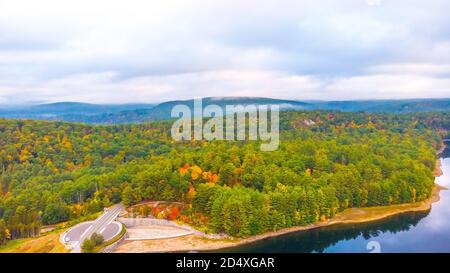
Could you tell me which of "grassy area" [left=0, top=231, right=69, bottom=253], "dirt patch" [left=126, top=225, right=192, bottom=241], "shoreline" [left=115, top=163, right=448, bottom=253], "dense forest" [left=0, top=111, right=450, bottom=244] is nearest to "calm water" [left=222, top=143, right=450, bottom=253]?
"shoreline" [left=115, top=163, right=448, bottom=253]

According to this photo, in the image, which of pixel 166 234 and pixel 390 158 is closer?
pixel 166 234

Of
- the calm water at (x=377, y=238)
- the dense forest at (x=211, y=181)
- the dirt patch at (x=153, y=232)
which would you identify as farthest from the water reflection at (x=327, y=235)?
the dirt patch at (x=153, y=232)

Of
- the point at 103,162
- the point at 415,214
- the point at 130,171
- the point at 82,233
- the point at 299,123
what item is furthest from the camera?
the point at 299,123

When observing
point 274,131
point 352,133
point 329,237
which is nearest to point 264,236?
point 329,237

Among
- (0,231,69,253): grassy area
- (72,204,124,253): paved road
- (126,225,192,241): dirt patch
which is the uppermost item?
(72,204,124,253): paved road

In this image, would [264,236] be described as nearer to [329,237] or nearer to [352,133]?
[329,237]

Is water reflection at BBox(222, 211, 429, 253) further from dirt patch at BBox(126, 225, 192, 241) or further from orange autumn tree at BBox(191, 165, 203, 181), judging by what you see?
orange autumn tree at BBox(191, 165, 203, 181)
